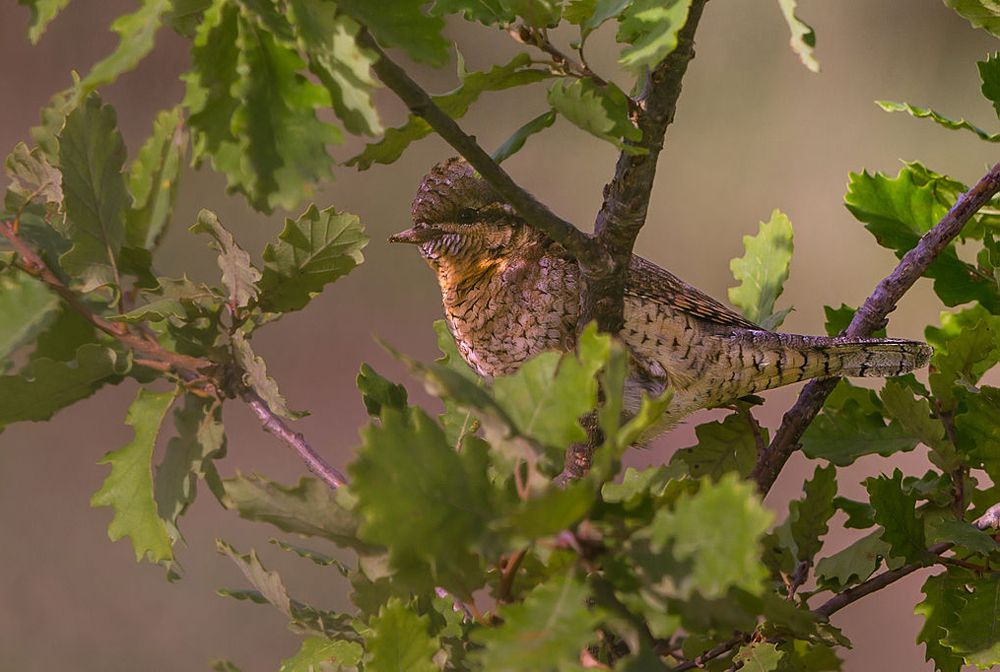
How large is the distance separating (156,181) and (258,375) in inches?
4.0

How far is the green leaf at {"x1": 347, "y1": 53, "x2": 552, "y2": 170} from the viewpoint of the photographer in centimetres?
46

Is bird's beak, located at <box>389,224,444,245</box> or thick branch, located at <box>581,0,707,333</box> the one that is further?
bird's beak, located at <box>389,224,444,245</box>

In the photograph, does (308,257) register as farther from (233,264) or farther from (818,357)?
(818,357)

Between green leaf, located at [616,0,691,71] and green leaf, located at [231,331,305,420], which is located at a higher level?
green leaf, located at [616,0,691,71]

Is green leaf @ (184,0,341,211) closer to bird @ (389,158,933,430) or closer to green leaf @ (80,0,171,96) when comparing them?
green leaf @ (80,0,171,96)

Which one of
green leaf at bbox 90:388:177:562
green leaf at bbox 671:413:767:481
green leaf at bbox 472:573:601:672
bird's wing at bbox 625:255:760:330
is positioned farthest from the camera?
bird's wing at bbox 625:255:760:330

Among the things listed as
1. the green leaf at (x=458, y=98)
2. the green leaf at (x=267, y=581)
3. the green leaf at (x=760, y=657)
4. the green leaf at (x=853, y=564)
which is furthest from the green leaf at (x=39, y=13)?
the green leaf at (x=853, y=564)

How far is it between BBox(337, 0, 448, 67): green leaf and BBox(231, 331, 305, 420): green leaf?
0.19 metres

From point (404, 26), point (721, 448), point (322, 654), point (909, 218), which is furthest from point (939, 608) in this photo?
point (404, 26)

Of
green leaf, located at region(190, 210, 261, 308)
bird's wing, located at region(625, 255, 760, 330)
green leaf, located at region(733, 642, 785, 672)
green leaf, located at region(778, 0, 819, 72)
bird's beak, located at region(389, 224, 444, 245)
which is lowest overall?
green leaf, located at region(733, 642, 785, 672)

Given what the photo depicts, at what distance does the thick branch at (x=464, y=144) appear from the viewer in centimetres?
38

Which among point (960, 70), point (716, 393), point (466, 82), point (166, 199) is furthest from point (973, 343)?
point (960, 70)

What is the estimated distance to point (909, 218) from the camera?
29.3 inches

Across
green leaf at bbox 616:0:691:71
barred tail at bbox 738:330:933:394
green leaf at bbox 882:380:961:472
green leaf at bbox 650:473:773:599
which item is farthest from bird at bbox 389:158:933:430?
green leaf at bbox 650:473:773:599
